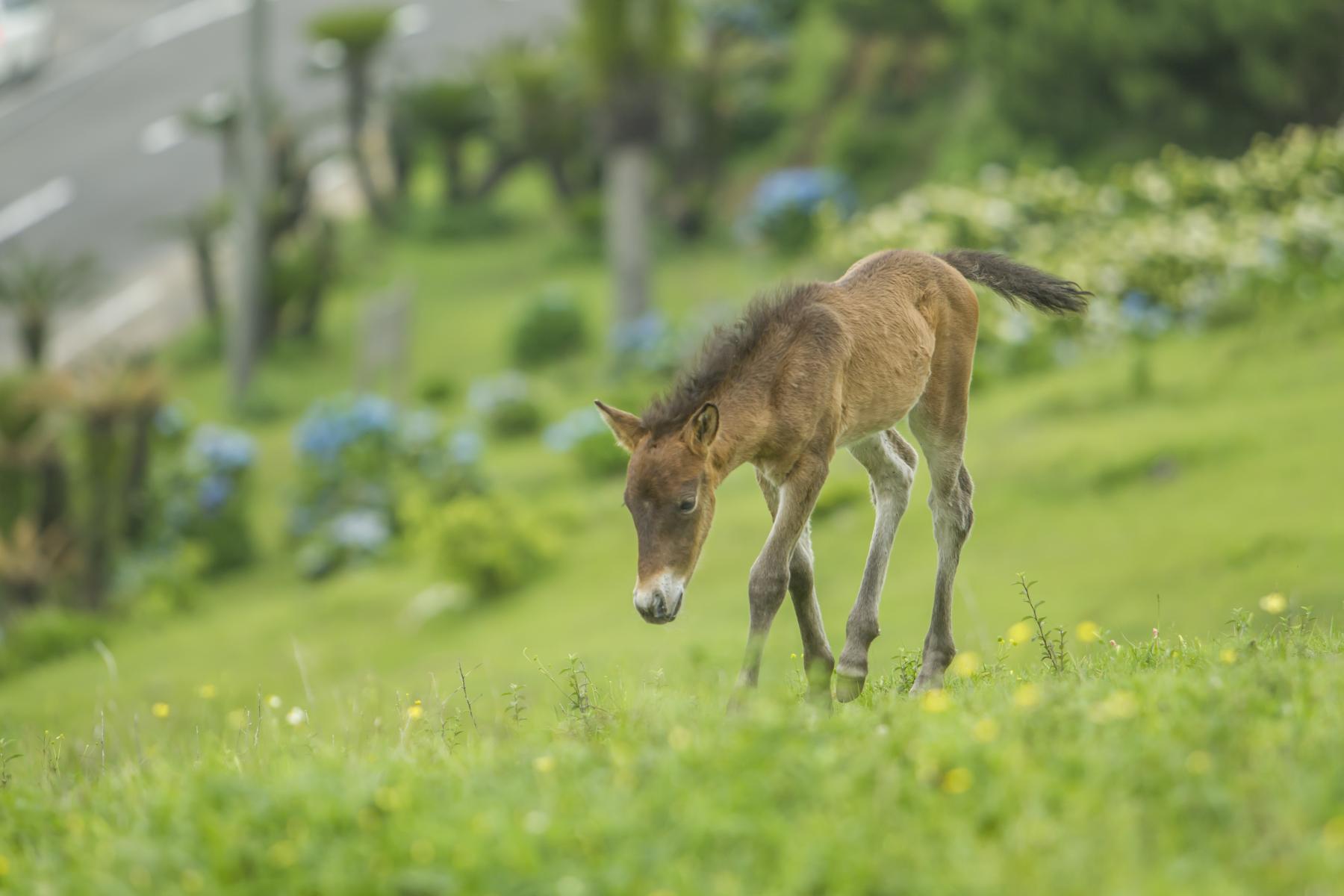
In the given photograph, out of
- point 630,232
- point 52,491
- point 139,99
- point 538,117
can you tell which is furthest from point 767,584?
point 139,99

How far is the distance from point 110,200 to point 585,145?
30.5ft

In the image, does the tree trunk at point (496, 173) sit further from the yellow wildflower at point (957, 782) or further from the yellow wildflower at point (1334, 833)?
the yellow wildflower at point (1334, 833)

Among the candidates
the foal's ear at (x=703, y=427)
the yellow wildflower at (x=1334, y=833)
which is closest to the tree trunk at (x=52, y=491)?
the foal's ear at (x=703, y=427)

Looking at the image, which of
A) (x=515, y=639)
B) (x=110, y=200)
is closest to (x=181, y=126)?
(x=110, y=200)

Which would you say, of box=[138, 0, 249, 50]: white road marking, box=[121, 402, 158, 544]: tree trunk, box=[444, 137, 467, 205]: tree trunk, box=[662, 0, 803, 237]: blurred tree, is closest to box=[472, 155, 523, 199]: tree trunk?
box=[444, 137, 467, 205]: tree trunk

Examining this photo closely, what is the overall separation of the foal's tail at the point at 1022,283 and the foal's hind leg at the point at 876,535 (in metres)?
0.73

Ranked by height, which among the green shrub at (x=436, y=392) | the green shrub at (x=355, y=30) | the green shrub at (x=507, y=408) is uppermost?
the green shrub at (x=355, y=30)

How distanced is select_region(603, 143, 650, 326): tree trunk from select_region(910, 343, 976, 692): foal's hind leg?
55.5 feet

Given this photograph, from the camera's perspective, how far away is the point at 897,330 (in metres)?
5.81

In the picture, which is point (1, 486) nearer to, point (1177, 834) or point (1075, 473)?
point (1075, 473)

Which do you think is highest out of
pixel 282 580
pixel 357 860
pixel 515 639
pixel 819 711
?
pixel 357 860

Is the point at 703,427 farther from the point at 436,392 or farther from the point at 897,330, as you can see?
the point at 436,392

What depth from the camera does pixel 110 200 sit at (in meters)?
30.2

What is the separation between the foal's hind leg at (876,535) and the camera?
5.78 metres
